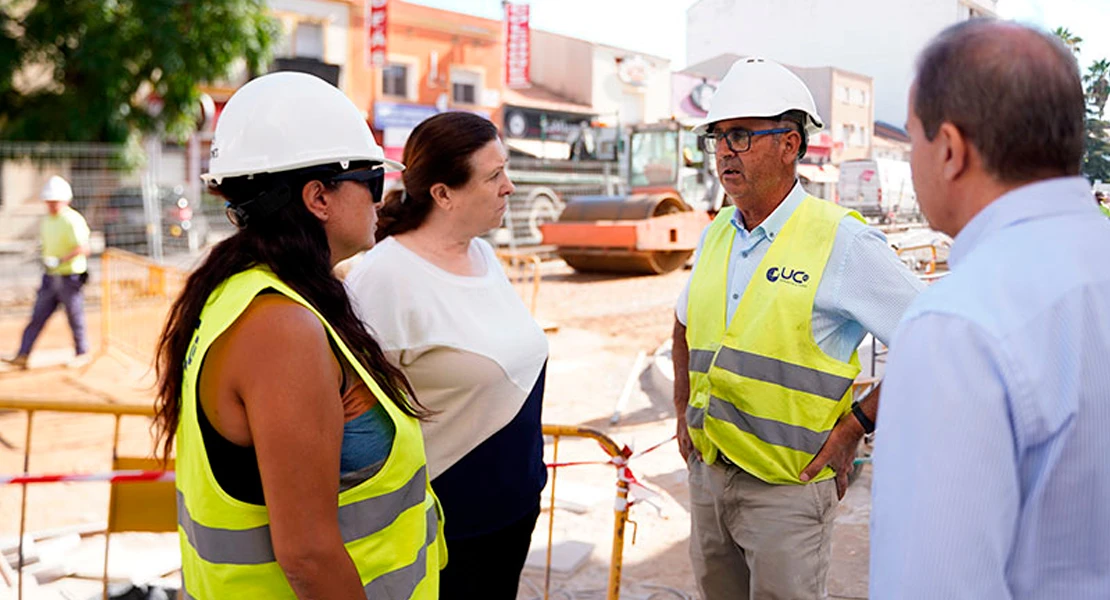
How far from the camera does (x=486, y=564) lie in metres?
2.52

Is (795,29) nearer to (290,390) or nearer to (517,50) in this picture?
(290,390)

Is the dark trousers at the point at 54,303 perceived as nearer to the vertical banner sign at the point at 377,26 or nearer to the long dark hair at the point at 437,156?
the long dark hair at the point at 437,156

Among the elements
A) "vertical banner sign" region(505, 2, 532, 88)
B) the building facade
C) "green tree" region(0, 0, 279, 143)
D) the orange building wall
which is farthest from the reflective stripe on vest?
"vertical banner sign" region(505, 2, 532, 88)

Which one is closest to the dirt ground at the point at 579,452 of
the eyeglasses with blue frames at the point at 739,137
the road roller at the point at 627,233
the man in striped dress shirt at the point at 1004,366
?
the eyeglasses with blue frames at the point at 739,137

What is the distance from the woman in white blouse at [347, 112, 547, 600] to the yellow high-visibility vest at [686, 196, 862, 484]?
0.51m

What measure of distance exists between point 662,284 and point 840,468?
13.4 metres

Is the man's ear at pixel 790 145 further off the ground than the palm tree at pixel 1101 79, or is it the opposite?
the palm tree at pixel 1101 79

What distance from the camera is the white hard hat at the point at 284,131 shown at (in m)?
1.68

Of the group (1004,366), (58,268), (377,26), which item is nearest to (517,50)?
(377,26)

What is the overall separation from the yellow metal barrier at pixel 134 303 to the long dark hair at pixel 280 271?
7.91m

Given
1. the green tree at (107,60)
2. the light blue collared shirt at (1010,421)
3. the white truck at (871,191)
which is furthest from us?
the green tree at (107,60)

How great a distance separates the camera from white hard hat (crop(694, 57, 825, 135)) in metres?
2.69

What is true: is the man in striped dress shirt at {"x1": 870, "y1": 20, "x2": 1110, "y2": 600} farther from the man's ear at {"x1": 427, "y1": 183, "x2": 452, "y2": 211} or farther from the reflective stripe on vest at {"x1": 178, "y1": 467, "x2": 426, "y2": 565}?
the man's ear at {"x1": 427, "y1": 183, "x2": 452, "y2": 211}

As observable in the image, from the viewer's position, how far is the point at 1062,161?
44.1 inches
